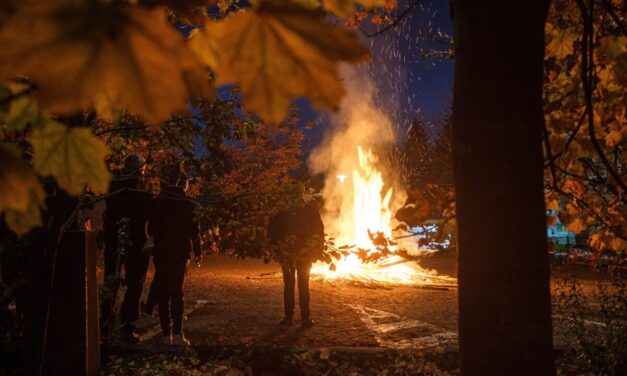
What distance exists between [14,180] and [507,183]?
5.14 ft

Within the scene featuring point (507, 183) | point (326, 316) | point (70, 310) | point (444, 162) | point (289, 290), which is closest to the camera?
point (507, 183)

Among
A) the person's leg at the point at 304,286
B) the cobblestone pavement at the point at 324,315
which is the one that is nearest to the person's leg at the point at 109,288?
the cobblestone pavement at the point at 324,315

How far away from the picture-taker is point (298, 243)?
436 cm

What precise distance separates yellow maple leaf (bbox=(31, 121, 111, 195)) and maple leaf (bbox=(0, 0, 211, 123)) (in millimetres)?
370

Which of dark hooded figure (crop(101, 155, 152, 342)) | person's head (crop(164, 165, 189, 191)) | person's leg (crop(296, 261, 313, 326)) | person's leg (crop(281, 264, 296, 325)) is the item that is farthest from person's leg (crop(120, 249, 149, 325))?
person's leg (crop(296, 261, 313, 326))

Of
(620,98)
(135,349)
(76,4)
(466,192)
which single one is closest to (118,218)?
(135,349)

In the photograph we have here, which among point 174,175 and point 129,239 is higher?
point 174,175

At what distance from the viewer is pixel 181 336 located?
5.47 metres

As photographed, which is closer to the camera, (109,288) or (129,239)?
(109,288)

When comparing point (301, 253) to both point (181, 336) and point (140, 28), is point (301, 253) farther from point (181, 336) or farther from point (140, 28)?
point (140, 28)

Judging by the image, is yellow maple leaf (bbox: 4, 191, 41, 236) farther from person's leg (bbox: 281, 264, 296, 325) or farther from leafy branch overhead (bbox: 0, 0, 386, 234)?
person's leg (bbox: 281, 264, 296, 325)

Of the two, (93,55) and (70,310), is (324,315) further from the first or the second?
(93,55)

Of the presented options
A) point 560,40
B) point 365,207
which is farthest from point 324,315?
point 365,207

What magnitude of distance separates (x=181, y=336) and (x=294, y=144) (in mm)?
22555
